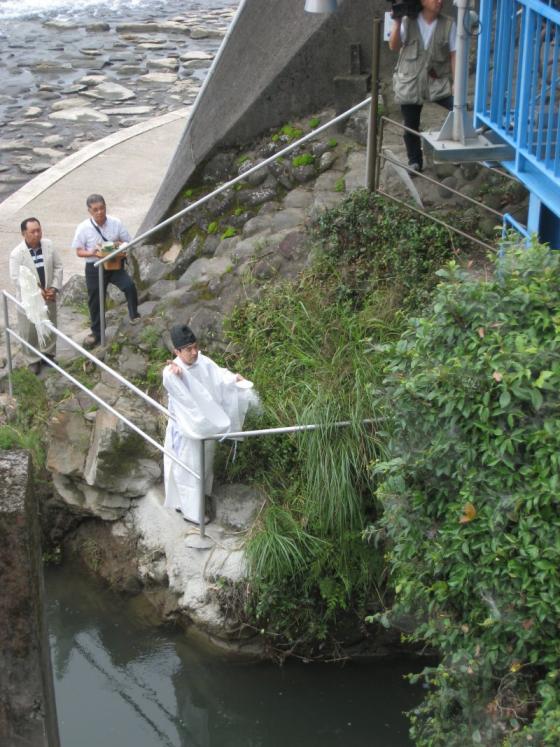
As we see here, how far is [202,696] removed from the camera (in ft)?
24.1

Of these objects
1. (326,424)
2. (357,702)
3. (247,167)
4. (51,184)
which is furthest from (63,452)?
(51,184)

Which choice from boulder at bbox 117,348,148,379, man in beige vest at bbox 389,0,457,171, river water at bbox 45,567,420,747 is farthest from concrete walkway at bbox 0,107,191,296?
river water at bbox 45,567,420,747

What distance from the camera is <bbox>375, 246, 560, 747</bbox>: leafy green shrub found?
4.77 meters

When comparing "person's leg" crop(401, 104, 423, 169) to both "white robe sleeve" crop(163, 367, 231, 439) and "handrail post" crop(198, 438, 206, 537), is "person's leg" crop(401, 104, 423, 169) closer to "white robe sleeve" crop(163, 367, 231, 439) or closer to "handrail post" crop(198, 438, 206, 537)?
"white robe sleeve" crop(163, 367, 231, 439)

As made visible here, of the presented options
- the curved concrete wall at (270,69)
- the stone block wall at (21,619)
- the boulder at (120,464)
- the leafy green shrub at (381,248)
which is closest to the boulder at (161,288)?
the curved concrete wall at (270,69)

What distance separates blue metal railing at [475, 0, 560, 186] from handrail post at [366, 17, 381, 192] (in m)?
0.94

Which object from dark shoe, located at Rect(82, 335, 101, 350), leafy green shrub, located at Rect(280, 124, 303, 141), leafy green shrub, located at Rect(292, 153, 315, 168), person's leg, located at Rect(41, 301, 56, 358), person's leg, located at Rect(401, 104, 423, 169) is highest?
person's leg, located at Rect(401, 104, 423, 169)

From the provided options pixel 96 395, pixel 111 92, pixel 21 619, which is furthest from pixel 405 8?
pixel 111 92

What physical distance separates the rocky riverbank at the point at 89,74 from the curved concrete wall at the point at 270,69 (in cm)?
466

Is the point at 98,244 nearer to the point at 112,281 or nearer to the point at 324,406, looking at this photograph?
the point at 112,281

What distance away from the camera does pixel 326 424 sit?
711 cm

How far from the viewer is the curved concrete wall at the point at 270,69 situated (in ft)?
34.0

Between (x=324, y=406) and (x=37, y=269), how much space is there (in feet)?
10.6

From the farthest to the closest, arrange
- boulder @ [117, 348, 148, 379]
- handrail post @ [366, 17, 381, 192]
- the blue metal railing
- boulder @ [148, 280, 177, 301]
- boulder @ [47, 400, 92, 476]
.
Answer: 1. boulder @ [148, 280, 177, 301]
2. boulder @ [117, 348, 148, 379]
3. boulder @ [47, 400, 92, 476]
4. handrail post @ [366, 17, 381, 192]
5. the blue metal railing
